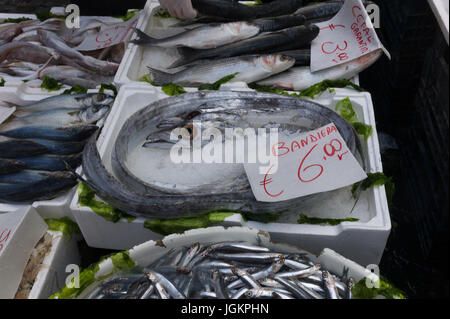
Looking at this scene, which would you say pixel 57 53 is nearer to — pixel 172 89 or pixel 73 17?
pixel 73 17

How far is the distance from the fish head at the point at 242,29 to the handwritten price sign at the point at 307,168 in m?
1.10

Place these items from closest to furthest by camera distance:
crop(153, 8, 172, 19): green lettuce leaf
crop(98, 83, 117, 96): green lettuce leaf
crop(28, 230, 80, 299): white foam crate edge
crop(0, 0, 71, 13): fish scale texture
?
crop(28, 230, 80, 299): white foam crate edge, crop(98, 83, 117, 96): green lettuce leaf, crop(153, 8, 172, 19): green lettuce leaf, crop(0, 0, 71, 13): fish scale texture

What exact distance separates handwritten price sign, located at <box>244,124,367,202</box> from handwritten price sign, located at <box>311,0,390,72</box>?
0.74 m

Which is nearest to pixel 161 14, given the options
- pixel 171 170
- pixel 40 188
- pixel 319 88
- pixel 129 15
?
pixel 129 15

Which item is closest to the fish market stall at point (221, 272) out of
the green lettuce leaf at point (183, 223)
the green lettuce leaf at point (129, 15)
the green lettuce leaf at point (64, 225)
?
the green lettuce leaf at point (183, 223)

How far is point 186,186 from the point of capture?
6.57ft

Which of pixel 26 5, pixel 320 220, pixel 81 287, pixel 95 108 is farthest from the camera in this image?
pixel 26 5

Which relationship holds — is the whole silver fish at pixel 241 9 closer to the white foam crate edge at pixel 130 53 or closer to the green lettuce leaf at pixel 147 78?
the white foam crate edge at pixel 130 53

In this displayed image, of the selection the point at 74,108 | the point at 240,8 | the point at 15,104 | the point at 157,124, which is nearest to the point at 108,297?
the point at 157,124

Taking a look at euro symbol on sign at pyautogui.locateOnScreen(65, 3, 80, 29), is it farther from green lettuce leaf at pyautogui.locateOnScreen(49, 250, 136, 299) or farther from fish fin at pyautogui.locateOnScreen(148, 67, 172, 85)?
green lettuce leaf at pyautogui.locateOnScreen(49, 250, 136, 299)

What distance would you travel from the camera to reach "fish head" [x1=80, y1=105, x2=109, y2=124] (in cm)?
257

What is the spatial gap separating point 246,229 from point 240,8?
1.84m

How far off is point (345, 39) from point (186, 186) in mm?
1455

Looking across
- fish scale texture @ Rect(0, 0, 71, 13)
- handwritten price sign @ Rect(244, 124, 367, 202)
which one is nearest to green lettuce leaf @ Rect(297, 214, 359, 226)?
handwritten price sign @ Rect(244, 124, 367, 202)
